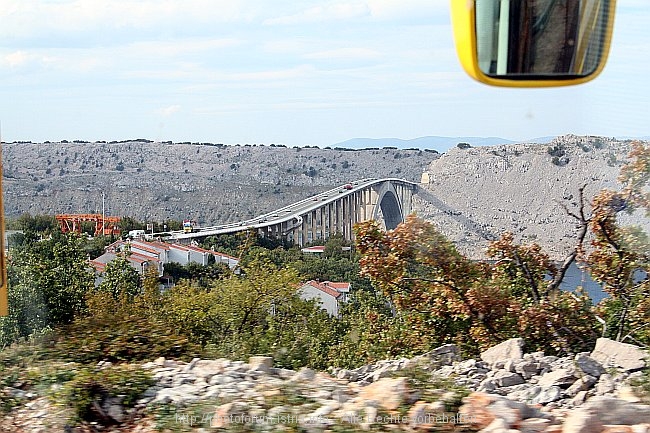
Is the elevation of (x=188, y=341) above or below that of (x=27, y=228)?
below

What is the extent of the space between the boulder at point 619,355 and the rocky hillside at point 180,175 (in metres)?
2.47

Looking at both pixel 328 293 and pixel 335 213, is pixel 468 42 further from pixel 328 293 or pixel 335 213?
pixel 328 293

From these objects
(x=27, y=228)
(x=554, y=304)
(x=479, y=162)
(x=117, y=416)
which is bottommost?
(x=117, y=416)

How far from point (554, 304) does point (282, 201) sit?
2719 millimetres

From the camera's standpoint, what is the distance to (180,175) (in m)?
9.23

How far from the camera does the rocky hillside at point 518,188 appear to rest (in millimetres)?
7410

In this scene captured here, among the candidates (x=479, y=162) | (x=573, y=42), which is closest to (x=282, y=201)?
(x=479, y=162)

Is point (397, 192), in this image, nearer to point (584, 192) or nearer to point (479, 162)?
point (479, 162)

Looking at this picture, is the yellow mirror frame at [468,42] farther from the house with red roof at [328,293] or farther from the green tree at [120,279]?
the green tree at [120,279]

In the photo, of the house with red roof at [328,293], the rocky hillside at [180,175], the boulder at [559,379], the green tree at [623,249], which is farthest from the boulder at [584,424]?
the rocky hillside at [180,175]

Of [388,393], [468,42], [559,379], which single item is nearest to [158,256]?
[388,393]

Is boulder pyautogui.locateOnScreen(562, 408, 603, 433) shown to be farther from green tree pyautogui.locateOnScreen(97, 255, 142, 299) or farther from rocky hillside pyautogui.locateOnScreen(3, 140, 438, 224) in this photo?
green tree pyautogui.locateOnScreen(97, 255, 142, 299)

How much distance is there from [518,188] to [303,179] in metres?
2.10

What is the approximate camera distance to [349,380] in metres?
6.43
